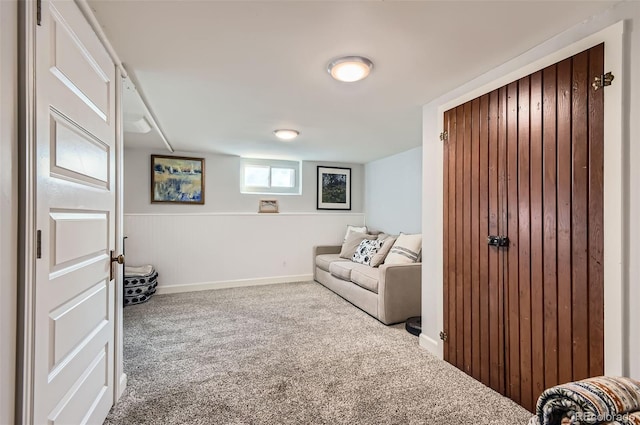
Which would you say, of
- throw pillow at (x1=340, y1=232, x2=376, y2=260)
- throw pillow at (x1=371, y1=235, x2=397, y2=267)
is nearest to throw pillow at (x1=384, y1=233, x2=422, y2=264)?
throw pillow at (x1=371, y1=235, x2=397, y2=267)

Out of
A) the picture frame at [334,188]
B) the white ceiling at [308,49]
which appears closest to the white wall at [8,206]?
the white ceiling at [308,49]

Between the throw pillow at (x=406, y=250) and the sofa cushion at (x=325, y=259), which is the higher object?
the throw pillow at (x=406, y=250)

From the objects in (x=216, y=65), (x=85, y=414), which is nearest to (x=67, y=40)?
(x=216, y=65)

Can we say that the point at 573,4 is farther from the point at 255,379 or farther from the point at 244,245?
the point at 244,245

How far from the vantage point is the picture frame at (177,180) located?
4559 millimetres

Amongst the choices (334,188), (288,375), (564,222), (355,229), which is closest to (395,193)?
(355,229)

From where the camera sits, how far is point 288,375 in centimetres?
219

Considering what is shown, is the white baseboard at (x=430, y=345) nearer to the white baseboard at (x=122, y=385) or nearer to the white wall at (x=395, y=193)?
the white wall at (x=395, y=193)

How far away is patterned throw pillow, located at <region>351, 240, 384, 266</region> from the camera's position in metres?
4.19

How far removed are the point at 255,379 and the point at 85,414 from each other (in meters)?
0.99

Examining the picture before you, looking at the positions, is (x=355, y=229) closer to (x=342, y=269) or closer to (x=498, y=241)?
(x=342, y=269)

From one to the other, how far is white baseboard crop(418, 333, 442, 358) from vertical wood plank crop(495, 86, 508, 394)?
0.55 metres

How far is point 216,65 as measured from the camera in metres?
1.98

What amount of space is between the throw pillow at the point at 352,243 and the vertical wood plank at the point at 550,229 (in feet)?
10.4
